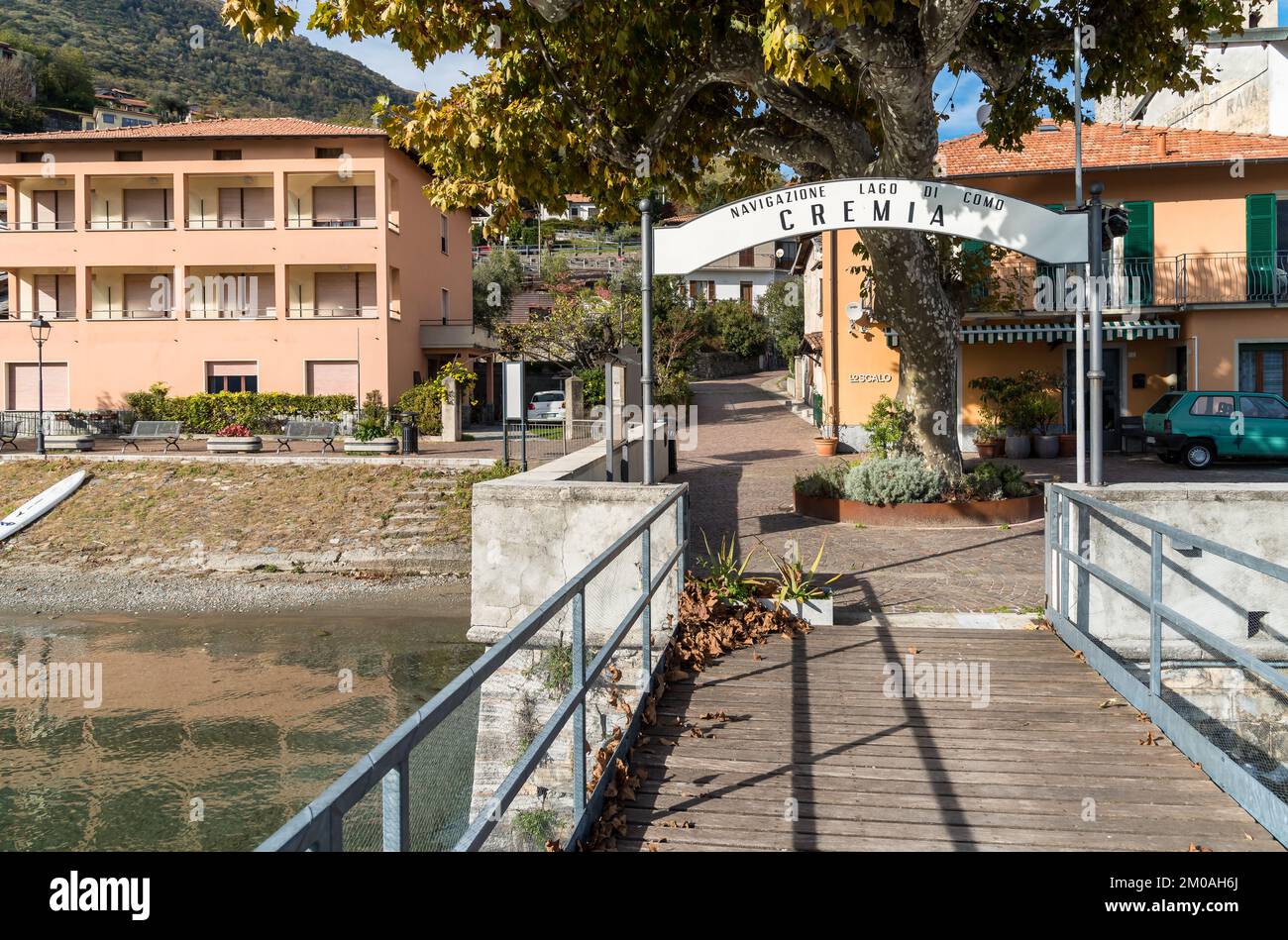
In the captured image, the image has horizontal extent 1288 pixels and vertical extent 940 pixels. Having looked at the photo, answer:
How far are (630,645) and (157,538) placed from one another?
686 inches

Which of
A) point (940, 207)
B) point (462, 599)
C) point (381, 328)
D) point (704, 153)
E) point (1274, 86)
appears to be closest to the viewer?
point (940, 207)

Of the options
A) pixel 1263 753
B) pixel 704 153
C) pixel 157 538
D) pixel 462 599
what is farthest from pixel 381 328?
pixel 1263 753

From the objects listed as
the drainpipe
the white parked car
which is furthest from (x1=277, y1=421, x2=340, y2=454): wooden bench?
the drainpipe

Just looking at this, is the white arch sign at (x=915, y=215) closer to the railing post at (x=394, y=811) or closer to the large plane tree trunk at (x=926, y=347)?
the large plane tree trunk at (x=926, y=347)

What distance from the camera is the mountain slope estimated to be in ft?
390

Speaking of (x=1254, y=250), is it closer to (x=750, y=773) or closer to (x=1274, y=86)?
(x=1274, y=86)

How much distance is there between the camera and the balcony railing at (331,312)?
118 feet

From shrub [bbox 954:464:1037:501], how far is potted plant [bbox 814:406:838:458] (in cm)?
940

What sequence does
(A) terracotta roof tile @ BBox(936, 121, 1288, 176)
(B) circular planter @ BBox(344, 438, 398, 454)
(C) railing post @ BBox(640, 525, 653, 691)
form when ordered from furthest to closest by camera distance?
(B) circular planter @ BBox(344, 438, 398, 454)
(A) terracotta roof tile @ BBox(936, 121, 1288, 176)
(C) railing post @ BBox(640, 525, 653, 691)

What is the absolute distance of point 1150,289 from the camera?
23828 mm

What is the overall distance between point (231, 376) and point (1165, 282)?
29.4 meters

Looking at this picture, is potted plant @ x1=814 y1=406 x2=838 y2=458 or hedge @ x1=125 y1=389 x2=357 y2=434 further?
hedge @ x1=125 y1=389 x2=357 y2=434

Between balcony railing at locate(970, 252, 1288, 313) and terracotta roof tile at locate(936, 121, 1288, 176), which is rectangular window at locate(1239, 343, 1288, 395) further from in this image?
terracotta roof tile at locate(936, 121, 1288, 176)
